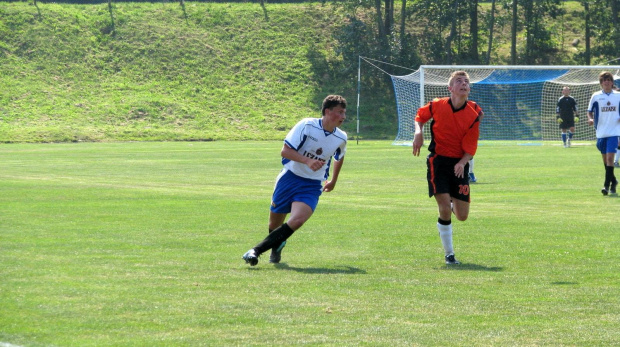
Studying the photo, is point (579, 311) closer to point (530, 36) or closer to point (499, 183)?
point (499, 183)

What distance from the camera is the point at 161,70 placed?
58.0m

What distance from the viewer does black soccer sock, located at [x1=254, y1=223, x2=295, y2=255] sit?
30.1 feet

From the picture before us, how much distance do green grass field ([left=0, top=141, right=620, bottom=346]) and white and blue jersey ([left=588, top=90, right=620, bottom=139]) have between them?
1.33 meters

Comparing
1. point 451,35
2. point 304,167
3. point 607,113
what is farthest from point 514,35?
point 304,167

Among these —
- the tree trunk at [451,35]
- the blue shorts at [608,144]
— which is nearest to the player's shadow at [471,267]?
the blue shorts at [608,144]

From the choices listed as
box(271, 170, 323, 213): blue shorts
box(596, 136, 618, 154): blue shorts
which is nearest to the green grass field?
box(271, 170, 323, 213): blue shorts

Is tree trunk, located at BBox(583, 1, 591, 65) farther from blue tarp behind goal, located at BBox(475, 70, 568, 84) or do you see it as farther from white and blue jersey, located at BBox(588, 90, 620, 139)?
white and blue jersey, located at BBox(588, 90, 620, 139)

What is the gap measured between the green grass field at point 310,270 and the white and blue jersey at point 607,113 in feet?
4.36

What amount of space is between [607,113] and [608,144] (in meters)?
0.58

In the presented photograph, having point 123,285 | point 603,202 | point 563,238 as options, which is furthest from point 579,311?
point 603,202

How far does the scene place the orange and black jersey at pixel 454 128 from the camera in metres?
9.62

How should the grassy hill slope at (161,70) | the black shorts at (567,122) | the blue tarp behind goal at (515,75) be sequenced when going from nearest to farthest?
the black shorts at (567,122)
the blue tarp behind goal at (515,75)
the grassy hill slope at (161,70)

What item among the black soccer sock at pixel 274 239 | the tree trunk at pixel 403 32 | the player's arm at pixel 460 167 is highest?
the tree trunk at pixel 403 32

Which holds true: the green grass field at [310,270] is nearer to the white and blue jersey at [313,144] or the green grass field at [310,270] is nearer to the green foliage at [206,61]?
the white and blue jersey at [313,144]
